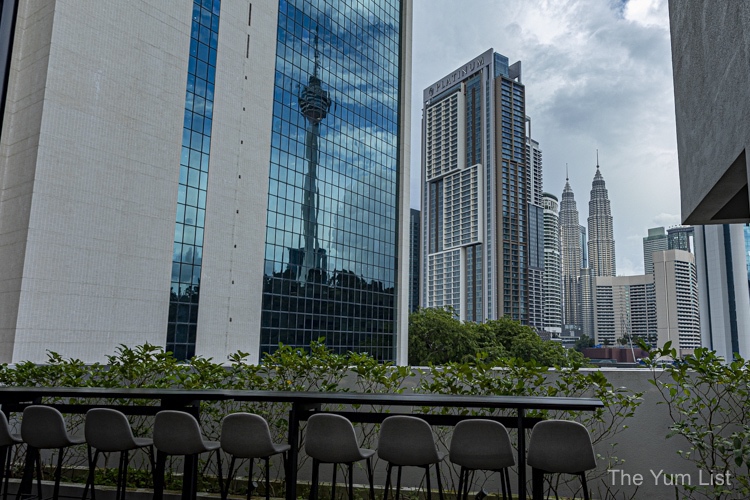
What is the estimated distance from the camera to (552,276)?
93562mm

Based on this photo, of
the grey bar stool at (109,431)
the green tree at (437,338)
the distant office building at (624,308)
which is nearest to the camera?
the grey bar stool at (109,431)

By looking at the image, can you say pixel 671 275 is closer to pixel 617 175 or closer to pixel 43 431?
pixel 617 175

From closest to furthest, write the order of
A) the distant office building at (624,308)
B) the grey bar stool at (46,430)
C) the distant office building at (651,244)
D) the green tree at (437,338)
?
the grey bar stool at (46,430)
the green tree at (437,338)
the distant office building at (624,308)
the distant office building at (651,244)

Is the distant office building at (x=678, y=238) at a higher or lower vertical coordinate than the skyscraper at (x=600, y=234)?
lower

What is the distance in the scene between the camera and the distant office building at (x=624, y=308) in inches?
3501

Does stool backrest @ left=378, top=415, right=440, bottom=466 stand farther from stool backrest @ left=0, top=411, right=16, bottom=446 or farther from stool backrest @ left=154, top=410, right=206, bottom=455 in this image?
stool backrest @ left=0, top=411, right=16, bottom=446

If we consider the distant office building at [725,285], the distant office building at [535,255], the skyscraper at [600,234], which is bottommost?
the distant office building at [725,285]

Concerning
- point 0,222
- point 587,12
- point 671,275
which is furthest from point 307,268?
Answer: point 587,12

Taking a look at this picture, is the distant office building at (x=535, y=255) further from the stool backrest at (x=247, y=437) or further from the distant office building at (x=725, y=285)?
the stool backrest at (x=247, y=437)

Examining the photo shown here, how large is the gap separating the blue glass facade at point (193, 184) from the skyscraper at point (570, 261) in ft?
321

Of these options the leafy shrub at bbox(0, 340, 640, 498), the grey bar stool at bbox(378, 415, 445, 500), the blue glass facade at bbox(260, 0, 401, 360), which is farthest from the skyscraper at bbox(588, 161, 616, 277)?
the grey bar stool at bbox(378, 415, 445, 500)

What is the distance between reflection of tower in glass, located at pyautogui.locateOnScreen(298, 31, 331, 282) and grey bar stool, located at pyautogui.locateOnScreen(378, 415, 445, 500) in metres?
27.4

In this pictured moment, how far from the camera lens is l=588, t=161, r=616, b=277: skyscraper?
476 ft

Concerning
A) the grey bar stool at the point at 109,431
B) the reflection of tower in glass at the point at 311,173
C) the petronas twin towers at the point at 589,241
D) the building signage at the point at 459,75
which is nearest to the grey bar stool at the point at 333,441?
the grey bar stool at the point at 109,431
